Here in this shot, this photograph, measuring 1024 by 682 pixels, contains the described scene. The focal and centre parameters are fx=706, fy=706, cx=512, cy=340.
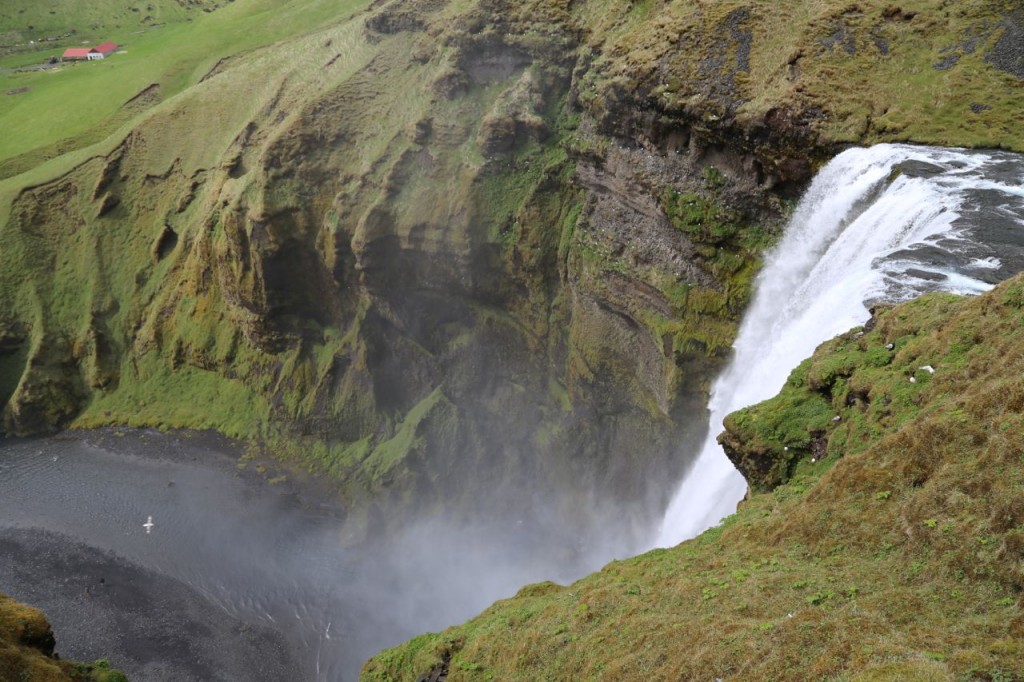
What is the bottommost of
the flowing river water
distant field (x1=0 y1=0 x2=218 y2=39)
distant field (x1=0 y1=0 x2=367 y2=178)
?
the flowing river water

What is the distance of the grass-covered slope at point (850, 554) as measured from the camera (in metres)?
10.5

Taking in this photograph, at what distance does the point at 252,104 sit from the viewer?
2287 inches

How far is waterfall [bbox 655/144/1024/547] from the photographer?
59.8ft

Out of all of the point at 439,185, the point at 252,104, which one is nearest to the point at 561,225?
the point at 439,185

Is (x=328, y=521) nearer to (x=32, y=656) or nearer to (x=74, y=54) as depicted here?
(x=32, y=656)

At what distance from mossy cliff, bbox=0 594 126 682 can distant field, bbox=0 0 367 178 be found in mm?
60712

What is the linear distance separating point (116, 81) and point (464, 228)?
58567mm

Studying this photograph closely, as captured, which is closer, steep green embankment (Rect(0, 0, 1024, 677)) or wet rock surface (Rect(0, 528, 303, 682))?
steep green embankment (Rect(0, 0, 1024, 677))

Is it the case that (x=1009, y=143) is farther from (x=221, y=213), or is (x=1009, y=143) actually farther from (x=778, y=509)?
(x=221, y=213)

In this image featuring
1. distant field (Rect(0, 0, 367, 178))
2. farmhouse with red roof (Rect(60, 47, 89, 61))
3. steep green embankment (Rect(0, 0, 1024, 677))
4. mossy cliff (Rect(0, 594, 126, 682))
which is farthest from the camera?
farmhouse with red roof (Rect(60, 47, 89, 61))

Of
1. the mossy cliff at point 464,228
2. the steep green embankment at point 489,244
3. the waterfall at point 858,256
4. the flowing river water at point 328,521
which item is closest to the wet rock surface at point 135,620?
the flowing river water at point 328,521

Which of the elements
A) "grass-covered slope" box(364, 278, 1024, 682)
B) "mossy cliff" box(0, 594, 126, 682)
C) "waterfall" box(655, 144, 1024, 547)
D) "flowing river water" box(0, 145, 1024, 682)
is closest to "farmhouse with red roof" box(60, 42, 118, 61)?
"flowing river water" box(0, 145, 1024, 682)

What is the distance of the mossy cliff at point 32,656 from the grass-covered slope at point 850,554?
27.0 ft

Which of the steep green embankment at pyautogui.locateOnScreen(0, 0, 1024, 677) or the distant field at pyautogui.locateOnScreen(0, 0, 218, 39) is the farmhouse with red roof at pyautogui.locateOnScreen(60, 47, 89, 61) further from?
the steep green embankment at pyautogui.locateOnScreen(0, 0, 1024, 677)
